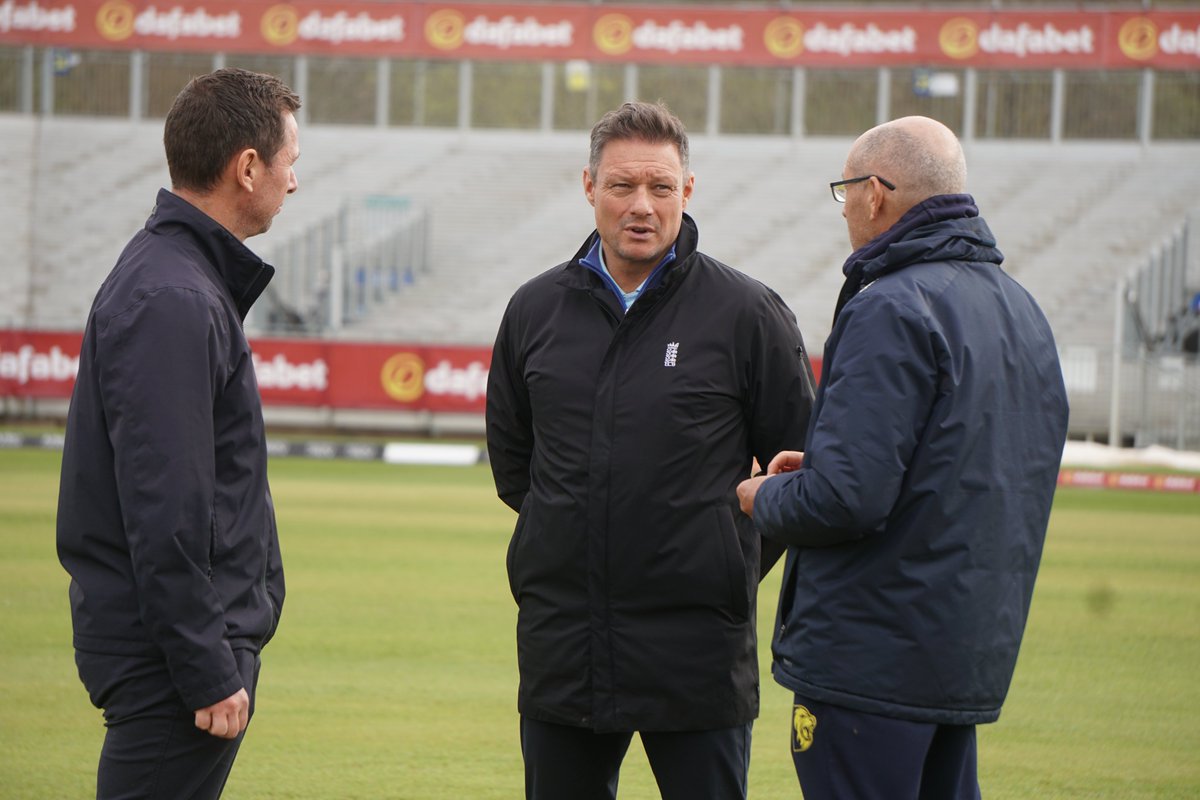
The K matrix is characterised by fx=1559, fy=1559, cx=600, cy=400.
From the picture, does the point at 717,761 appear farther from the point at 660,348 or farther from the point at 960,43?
the point at 960,43

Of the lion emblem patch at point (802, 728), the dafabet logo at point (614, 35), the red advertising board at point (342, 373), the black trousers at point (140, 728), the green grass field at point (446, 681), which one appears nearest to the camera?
the black trousers at point (140, 728)

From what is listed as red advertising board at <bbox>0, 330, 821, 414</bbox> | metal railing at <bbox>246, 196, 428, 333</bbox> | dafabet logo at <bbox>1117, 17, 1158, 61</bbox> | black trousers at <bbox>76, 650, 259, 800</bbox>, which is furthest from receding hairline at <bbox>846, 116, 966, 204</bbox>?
dafabet logo at <bbox>1117, 17, 1158, 61</bbox>

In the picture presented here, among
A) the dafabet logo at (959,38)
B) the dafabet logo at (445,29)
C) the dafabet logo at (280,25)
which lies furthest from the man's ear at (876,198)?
the dafabet logo at (280,25)

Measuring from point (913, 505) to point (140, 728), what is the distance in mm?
1816

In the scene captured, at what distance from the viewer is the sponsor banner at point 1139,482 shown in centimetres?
2200

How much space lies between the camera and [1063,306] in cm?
3306

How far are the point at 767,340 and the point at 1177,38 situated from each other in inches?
1412

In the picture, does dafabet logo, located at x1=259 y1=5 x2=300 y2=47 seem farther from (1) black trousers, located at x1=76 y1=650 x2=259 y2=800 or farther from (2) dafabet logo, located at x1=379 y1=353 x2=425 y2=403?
(1) black trousers, located at x1=76 y1=650 x2=259 y2=800

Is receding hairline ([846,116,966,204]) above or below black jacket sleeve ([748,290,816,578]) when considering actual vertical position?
above

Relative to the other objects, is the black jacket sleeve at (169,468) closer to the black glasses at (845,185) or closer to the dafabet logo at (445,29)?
the black glasses at (845,185)

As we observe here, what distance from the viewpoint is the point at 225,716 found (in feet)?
11.4

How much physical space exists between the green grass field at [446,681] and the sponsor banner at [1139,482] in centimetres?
621

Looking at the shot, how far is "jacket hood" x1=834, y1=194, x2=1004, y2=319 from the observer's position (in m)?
3.67

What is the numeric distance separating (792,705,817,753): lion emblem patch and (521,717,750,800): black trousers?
423mm
